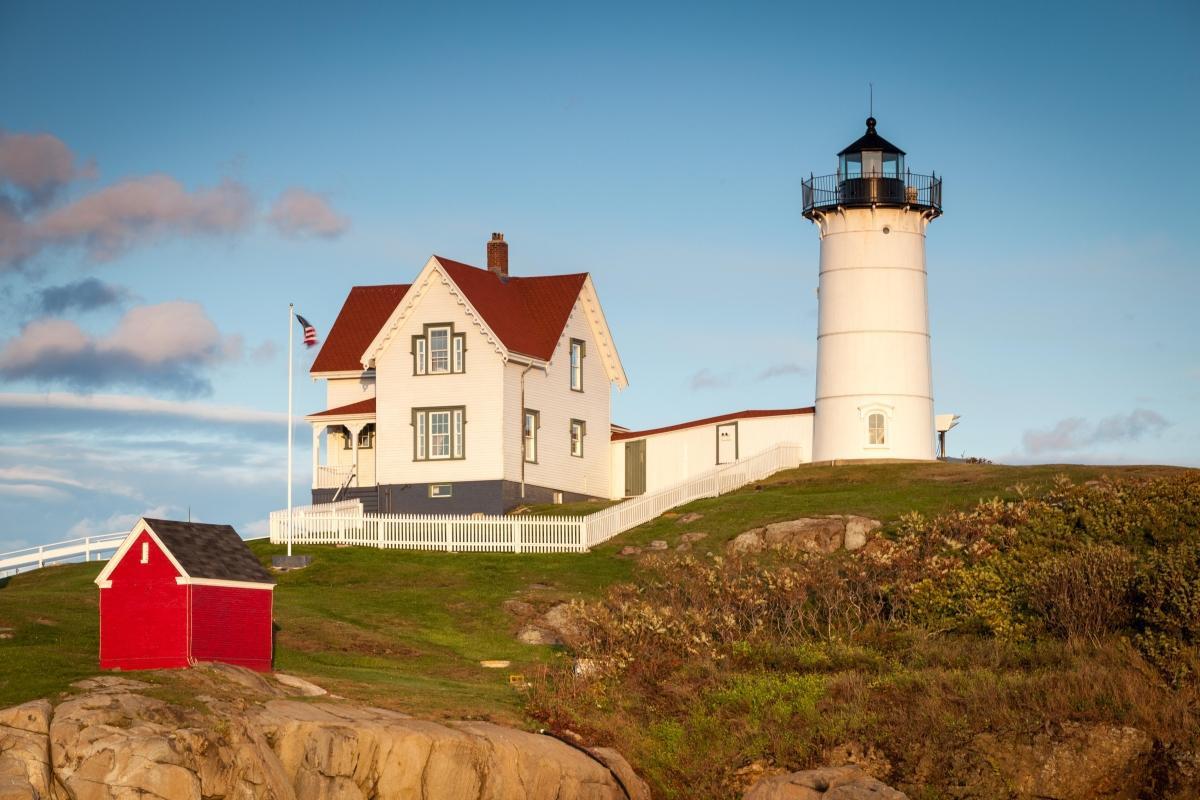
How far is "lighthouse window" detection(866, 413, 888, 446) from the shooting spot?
5053cm

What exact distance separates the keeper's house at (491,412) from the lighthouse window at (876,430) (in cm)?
234

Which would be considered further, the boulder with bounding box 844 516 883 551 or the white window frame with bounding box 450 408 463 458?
the white window frame with bounding box 450 408 463 458

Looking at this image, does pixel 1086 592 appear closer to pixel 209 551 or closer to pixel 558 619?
pixel 558 619

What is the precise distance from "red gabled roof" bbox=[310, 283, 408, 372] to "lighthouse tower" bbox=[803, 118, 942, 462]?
14.5m

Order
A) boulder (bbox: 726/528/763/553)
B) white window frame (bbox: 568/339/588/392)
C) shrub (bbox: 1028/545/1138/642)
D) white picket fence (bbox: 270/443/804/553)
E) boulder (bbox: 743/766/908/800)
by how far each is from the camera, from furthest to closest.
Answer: white window frame (bbox: 568/339/588/392), white picket fence (bbox: 270/443/804/553), boulder (bbox: 726/528/763/553), shrub (bbox: 1028/545/1138/642), boulder (bbox: 743/766/908/800)

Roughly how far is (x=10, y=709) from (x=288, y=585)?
59.9ft

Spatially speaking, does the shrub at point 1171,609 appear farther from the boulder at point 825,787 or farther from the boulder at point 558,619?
the boulder at point 558,619

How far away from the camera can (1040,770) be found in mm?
25156

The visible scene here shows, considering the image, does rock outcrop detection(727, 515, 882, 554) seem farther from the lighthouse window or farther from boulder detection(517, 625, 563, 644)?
the lighthouse window

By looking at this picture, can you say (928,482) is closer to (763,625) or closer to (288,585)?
(763,625)

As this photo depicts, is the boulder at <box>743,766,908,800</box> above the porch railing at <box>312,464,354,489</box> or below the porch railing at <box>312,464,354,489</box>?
below

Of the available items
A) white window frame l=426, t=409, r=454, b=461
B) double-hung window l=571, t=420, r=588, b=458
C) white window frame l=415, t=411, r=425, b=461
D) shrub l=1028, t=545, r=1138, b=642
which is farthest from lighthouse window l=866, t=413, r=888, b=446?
shrub l=1028, t=545, r=1138, b=642

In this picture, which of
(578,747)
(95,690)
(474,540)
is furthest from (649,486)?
(95,690)

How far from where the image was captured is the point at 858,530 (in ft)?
131
